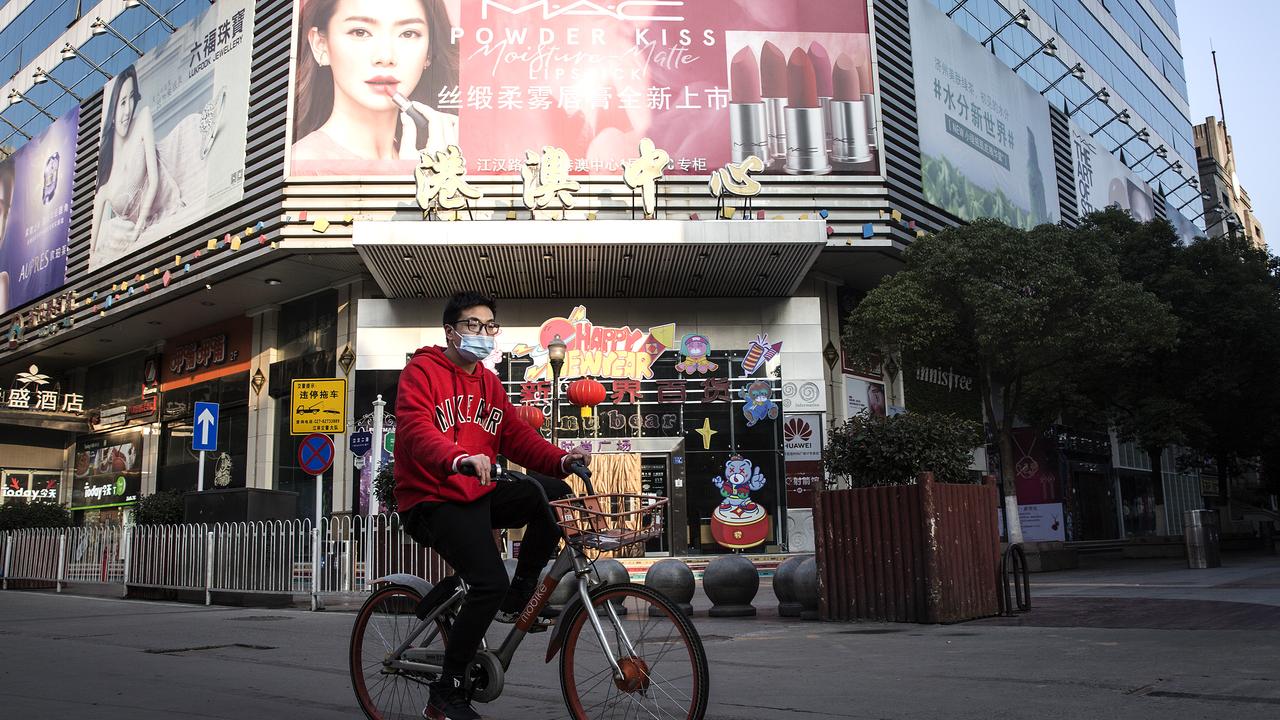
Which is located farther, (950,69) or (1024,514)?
(1024,514)

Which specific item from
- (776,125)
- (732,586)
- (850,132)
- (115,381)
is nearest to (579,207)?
(776,125)

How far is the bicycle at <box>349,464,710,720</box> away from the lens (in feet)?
11.2

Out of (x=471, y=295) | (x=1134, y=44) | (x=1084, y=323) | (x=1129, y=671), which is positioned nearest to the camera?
(x=471, y=295)

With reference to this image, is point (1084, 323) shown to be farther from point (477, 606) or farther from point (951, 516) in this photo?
point (477, 606)

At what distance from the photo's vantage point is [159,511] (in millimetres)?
15625

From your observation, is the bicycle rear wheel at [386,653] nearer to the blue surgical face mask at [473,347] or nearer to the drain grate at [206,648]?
the blue surgical face mask at [473,347]

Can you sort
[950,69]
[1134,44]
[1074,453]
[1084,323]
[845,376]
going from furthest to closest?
[1134,44], [1074,453], [950,69], [845,376], [1084,323]

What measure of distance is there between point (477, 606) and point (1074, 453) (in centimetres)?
3467

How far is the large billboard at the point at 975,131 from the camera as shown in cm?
2666

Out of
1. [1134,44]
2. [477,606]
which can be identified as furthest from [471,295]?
[1134,44]

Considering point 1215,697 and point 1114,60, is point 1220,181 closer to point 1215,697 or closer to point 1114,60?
point 1114,60

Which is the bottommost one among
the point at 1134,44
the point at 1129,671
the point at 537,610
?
the point at 1129,671

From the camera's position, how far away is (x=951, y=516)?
28.7ft

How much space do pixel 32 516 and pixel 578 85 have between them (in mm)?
15316
